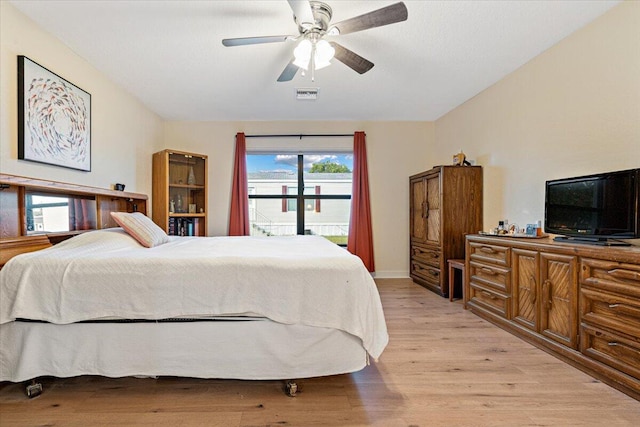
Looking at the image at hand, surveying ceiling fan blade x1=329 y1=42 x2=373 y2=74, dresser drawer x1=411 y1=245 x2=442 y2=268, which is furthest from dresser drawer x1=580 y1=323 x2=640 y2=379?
ceiling fan blade x1=329 y1=42 x2=373 y2=74

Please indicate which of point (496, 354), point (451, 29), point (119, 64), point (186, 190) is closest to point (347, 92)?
point (451, 29)

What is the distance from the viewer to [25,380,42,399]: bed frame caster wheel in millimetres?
1687

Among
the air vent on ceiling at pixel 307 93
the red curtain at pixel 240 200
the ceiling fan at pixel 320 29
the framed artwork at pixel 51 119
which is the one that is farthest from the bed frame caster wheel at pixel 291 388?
the red curtain at pixel 240 200

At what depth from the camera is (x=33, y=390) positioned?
1.70 metres

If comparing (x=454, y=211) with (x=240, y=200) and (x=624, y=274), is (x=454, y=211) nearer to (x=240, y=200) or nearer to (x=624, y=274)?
(x=624, y=274)

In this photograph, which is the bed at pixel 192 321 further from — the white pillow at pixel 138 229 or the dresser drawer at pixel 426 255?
the dresser drawer at pixel 426 255

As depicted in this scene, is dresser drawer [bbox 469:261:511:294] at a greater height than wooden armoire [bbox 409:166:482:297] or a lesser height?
lesser

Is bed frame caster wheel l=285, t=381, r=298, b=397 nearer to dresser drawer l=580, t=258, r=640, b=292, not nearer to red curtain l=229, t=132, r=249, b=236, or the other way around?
dresser drawer l=580, t=258, r=640, b=292

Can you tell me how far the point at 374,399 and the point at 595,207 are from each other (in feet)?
6.61

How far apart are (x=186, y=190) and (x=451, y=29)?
12.7 feet

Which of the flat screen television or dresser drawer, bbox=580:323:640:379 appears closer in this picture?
dresser drawer, bbox=580:323:640:379

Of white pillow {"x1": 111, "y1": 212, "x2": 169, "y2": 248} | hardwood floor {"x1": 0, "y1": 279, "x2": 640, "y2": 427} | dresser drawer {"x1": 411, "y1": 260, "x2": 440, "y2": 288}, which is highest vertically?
white pillow {"x1": 111, "y1": 212, "x2": 169, "y2": 248}

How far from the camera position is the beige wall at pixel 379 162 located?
4.89 meters

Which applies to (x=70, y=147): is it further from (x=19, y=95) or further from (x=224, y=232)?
(x=224, y=232)
